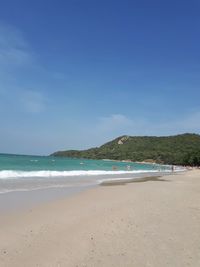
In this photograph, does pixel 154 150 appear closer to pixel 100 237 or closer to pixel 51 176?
pixel 51 176

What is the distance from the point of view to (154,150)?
5842 inches

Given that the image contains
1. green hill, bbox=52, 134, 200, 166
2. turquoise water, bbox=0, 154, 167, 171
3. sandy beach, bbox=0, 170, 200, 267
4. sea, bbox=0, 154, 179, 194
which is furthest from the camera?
green hill, bbox=52, 134, 200, 166

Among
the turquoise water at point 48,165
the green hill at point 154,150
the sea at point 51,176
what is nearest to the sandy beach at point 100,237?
the sea at point 51,176

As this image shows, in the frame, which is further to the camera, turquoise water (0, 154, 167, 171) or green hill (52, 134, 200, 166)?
green hill (52, 134, 200, 166)

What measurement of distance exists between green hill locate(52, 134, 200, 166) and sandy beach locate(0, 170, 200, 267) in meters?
105

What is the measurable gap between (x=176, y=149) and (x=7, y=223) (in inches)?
5455

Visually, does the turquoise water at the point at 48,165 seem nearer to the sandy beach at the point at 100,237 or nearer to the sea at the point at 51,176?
the sea at the point at 51,176

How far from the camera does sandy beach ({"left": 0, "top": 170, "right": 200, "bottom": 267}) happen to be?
506cm

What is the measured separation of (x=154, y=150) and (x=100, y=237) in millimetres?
144771

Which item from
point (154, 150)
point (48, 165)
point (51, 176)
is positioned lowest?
point (51, 176)

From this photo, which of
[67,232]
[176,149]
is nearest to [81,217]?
[67,232]

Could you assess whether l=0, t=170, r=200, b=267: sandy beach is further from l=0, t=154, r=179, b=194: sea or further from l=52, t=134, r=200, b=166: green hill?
l=52, t=134, r=200, b=166: green hill

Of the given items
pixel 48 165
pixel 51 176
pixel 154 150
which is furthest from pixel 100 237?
pixel 154 150

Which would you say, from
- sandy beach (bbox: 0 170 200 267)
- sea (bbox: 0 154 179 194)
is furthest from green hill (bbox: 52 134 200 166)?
sandy beach (bbox: 0 170 200 267)
